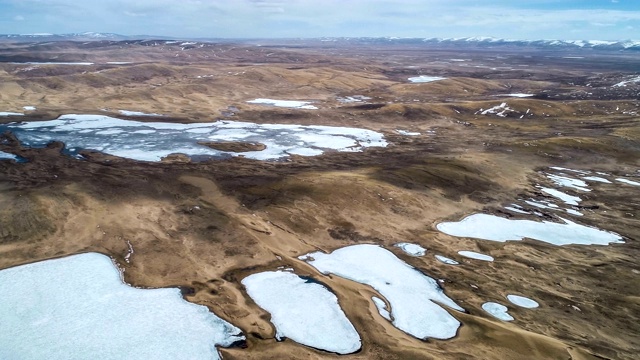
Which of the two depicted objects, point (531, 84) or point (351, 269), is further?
point (531, 84)

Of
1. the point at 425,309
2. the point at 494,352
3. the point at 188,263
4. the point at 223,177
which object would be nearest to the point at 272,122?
the point at 223,177

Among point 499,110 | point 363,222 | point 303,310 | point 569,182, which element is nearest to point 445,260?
point 363,222

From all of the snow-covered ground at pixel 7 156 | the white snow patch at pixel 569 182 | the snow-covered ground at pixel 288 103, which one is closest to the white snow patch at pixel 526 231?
the white snow patch at pixel 569 182

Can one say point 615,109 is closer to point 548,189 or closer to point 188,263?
point 548,189

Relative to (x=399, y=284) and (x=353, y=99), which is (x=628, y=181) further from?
(x=353, y=99)

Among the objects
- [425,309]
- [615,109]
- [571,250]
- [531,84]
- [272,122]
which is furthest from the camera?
[531,84]

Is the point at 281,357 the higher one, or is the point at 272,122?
the point at 272,122

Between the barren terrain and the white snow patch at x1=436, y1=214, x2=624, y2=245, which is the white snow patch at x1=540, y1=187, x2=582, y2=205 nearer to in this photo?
the barren terrain
